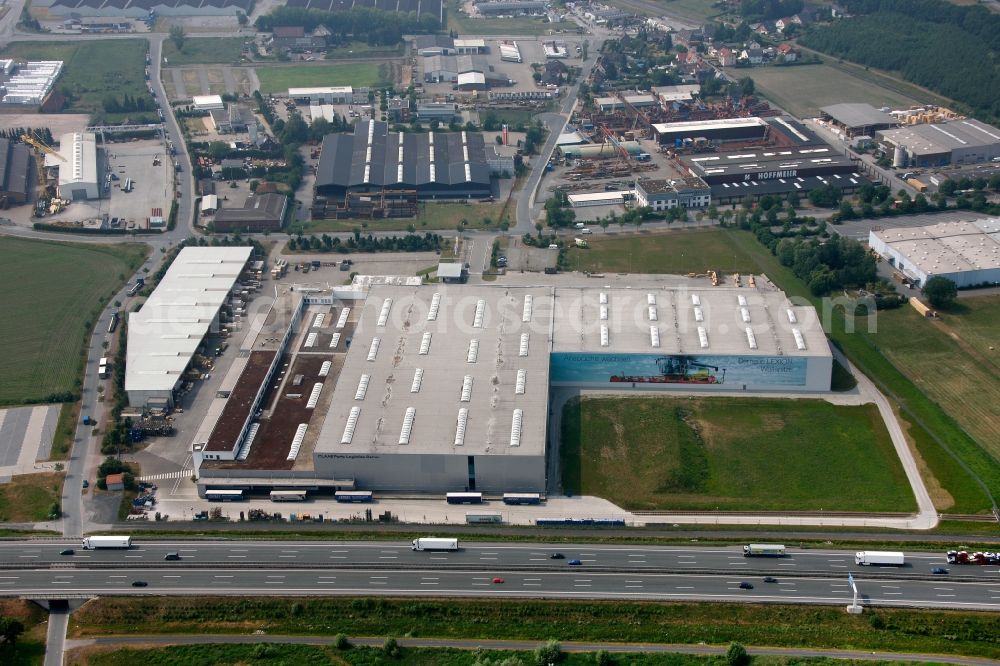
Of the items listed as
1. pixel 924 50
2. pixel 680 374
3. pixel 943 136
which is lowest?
pixel 680 374

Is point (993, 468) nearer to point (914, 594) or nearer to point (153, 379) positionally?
point (914, 594)

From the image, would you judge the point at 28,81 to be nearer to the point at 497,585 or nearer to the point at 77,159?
the point at 77,159

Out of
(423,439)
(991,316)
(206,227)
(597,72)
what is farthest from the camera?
(597,72)

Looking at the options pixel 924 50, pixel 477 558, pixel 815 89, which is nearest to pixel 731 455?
pixel 477 558

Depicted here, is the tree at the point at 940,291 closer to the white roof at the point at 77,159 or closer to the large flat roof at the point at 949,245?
the large flat roof at the point at 949,245

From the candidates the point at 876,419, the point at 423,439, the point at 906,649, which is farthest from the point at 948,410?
the point at 423,439
